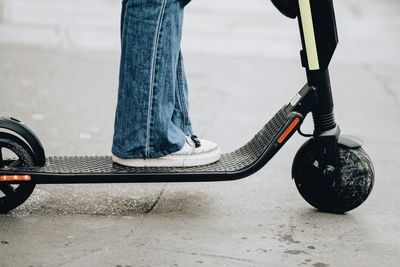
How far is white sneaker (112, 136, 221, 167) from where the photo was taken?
3861mm

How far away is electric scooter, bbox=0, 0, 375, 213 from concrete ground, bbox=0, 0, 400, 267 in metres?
0.14

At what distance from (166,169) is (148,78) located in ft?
1.40

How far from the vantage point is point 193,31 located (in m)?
9.01

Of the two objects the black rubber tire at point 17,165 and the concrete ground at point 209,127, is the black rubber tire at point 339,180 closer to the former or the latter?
the concrete ground at point 209,127

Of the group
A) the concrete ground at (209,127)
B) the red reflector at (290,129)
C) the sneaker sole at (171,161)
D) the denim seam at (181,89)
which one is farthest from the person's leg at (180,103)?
the red reflector at (290,129)

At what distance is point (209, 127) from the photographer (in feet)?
19.2

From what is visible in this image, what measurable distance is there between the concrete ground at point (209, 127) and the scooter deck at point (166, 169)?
0.21 metres

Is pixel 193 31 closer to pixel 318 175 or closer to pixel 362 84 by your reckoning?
pixel 362 84

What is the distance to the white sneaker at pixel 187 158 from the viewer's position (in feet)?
12.7

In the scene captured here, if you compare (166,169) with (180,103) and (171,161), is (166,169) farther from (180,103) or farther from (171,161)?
(180,103)

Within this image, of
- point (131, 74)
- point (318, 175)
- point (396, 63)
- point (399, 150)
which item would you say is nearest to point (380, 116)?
point (399, 150)

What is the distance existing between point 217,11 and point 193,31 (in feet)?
4.70

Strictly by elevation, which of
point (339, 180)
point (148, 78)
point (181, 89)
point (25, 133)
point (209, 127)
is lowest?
point (209, 127)

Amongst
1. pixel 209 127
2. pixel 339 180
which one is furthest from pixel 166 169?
pixel 209 127
